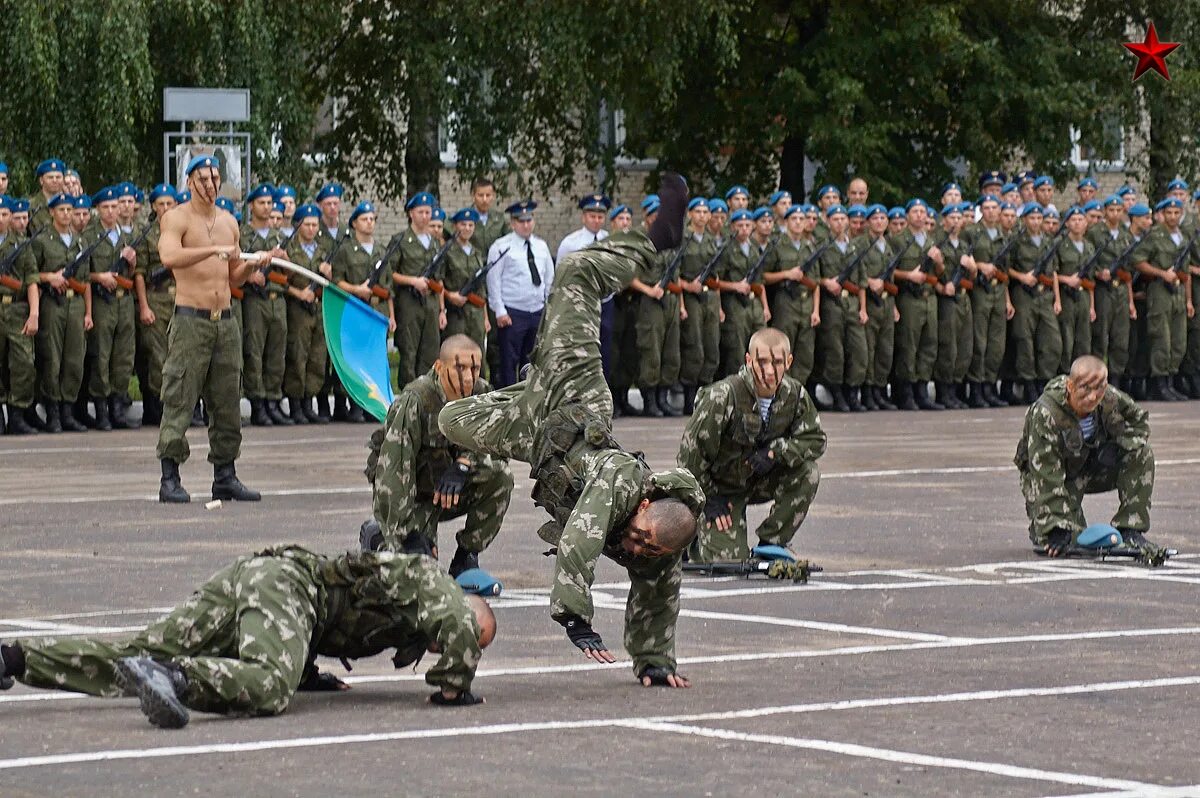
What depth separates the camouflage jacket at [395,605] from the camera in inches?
336

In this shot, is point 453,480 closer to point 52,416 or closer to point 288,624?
point 288,624

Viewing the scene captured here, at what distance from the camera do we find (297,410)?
22703 millimetres

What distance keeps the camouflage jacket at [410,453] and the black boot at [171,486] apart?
4.02 m

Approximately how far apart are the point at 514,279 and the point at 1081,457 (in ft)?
34.0

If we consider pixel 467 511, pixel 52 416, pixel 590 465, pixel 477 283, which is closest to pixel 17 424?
pixel 52 416

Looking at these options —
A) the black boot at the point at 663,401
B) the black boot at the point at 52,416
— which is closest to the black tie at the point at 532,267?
the black boot at the point at 663,401

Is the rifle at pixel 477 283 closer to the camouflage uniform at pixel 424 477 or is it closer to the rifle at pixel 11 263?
Answer: the rifle at pixel 11 263

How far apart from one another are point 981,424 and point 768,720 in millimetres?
14827

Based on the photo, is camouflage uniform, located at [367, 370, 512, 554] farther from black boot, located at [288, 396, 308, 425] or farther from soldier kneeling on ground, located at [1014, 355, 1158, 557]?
black boot, located at [288, 396, 308, 425]

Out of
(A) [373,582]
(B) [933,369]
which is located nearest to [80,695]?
(A) [373,582]

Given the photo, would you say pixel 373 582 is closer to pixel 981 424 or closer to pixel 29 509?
pixel 29 509

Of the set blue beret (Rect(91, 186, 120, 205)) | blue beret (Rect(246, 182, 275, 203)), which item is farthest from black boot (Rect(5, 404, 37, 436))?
blue beret (Rect(246, 182, 275, 203))

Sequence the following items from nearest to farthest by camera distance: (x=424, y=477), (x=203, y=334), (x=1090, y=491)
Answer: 1. (x=424, y=477)
2. (x=1090, y=491)
3. (x=203, y=334)


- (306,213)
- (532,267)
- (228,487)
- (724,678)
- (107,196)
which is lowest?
(724,678)
